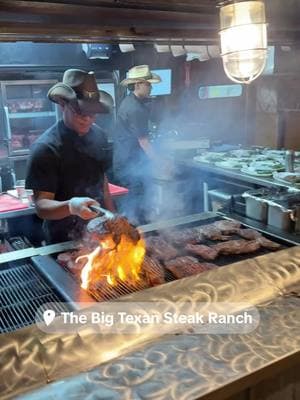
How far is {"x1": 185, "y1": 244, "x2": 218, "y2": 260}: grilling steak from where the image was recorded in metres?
2.15

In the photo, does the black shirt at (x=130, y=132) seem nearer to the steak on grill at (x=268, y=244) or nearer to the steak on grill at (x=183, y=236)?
the steak on grill at (x=183, y=236)

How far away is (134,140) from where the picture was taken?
537cm

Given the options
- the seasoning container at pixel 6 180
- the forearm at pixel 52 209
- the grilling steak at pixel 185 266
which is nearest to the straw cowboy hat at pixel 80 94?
the forearm at pixel 52 209

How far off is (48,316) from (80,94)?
4.84 feet

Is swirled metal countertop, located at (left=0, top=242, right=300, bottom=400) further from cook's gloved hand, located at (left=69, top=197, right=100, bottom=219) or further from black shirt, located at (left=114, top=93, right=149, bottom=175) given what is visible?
black shirt, located at (left=114, top=93, right=149, bottom=175)

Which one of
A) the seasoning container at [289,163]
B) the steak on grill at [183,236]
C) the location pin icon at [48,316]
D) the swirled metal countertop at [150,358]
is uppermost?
the seasoning container at [289,163]

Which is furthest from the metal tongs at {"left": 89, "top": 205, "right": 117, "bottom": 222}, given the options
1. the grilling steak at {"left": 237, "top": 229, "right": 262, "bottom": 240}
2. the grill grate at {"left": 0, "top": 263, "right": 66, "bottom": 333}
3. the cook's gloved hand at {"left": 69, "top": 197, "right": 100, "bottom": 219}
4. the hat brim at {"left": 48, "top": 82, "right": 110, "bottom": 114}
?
the grilling steak at {"left": 237, "top": 229, "right": 262, "bottom": 240}

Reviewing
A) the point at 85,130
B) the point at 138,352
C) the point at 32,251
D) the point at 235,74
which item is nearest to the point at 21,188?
the point at 85,130

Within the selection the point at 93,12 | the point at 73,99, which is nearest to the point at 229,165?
the point at 73,99

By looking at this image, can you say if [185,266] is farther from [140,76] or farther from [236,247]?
[140,76]

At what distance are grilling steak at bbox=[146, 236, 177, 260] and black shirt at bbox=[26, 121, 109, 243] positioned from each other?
51 centimetres

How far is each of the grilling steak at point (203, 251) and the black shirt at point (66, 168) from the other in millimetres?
741

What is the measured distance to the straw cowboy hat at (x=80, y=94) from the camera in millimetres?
2516

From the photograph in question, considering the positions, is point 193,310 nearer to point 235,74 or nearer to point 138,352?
point 138,352
